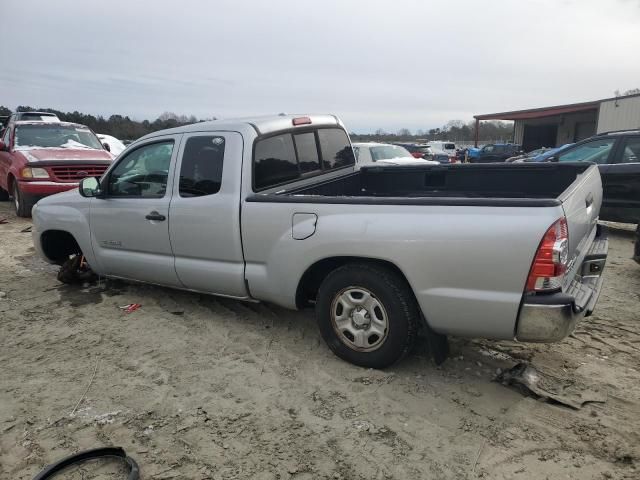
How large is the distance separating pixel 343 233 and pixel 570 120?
3501cm

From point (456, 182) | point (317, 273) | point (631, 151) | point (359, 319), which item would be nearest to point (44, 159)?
point (317, 273)

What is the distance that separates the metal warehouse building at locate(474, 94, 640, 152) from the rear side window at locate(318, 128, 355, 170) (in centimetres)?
2456

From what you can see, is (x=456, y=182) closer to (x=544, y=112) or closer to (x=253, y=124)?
(x=253, y=124)

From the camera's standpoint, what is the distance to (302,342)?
13.3 feet

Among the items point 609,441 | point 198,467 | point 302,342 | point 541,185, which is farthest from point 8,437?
point 541,185

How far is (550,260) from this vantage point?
2709mm

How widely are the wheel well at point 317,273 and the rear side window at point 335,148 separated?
1.53m

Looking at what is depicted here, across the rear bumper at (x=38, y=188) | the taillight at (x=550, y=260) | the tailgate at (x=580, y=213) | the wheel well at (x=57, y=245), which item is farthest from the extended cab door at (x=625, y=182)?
the rear bumper at (x=38, y=188)

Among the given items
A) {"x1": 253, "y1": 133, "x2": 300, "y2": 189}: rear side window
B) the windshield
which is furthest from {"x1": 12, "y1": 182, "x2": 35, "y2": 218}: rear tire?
{"x1": 253, "y1": 133, "x2": 300, "y2": 189}: rear side window

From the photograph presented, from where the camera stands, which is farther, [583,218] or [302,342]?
[302,342]

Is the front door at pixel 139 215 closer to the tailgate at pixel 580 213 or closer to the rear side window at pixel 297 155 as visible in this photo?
the rear side window at pixel 297 155

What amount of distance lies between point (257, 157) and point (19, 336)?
8.75ft

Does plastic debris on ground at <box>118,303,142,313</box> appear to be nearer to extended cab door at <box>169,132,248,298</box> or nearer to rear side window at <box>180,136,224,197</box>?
extended cab door at <box>169,132,248,298</box>

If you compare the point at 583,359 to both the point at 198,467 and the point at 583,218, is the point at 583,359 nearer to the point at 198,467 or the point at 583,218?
the point at 583,218
